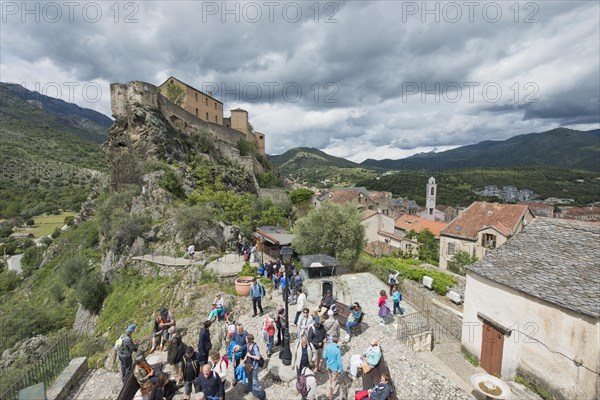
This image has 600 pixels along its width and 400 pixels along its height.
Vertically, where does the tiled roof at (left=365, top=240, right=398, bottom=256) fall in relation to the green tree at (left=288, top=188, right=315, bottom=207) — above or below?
below

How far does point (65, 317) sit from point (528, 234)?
3088cm

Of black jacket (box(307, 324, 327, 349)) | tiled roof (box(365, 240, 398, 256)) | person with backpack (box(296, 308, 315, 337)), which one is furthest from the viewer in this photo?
tiled roof (box(365, 240, 398, 256))

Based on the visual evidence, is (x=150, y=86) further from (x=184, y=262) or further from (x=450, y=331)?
(x=450, y=331)

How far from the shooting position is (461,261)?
30500mm

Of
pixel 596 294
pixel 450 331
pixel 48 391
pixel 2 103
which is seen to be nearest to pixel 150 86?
pixel 48 391

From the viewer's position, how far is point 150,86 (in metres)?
32.8

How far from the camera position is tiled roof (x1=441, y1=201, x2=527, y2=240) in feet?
95.7

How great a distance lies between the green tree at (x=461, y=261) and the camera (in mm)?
30000

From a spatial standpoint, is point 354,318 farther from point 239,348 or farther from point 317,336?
point 239,348

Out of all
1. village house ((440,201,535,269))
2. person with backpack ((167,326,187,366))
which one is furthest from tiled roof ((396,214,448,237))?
person with backpack ((167,326,187,366))

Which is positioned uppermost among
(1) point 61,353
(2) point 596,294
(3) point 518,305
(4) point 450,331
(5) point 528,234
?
(5) point 528,234

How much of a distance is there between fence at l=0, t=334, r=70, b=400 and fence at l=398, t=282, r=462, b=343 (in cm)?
1368

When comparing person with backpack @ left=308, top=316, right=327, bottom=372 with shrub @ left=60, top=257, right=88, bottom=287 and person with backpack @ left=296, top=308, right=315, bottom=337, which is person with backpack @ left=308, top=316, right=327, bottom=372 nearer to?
person with backpack @ left=296, top=308, right=315, bottom=337

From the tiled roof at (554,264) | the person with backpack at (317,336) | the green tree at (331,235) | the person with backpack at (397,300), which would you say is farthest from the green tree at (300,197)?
the person with backpack at (317,336)
